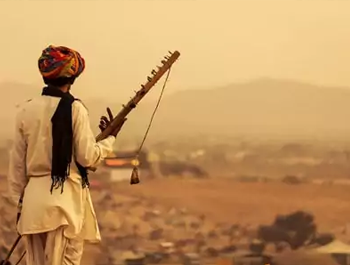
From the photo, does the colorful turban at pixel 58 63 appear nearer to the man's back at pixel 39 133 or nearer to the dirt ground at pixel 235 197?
the man's back at pixel 39 133

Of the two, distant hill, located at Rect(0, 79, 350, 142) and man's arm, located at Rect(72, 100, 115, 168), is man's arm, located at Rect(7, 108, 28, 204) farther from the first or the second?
distant hill, located at Rect(0, 79, 350, 142)

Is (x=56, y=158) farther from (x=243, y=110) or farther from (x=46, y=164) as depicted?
(x=243, y=110)

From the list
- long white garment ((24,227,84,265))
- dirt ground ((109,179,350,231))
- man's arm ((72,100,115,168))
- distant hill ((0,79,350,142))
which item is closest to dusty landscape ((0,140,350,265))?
dirt ground ((109,179,350,231))

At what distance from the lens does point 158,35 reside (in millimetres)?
4004

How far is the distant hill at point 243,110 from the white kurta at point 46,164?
1.09m

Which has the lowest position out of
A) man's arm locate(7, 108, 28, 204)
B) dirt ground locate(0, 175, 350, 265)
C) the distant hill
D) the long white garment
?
the long white garment

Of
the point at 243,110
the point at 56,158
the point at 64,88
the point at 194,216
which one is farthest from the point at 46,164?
the point at 243,110

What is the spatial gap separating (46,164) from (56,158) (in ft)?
0.25

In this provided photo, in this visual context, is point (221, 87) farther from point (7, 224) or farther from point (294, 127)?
point (7, 224)

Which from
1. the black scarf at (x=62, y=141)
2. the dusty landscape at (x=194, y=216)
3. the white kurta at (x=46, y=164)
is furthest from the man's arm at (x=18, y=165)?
the dusty landscape at (x=194, y=216)

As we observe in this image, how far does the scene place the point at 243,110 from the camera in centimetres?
405

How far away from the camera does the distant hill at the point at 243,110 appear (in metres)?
4.01

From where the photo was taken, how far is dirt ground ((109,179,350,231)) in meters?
4.02

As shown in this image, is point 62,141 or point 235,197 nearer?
point 62,141
